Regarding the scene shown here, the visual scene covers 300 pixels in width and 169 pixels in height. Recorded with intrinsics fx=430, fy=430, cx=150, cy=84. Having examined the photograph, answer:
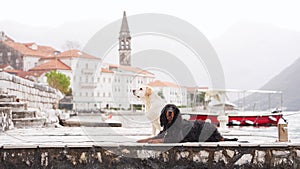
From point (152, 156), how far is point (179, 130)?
54cm

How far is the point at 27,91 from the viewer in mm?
17859

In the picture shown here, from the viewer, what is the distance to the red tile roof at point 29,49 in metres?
98.8

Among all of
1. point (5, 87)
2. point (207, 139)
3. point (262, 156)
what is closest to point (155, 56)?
point (207, 139)

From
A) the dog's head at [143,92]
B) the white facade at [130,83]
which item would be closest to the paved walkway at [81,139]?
the dog's head at [143,92]

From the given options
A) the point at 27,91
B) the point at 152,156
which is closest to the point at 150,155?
the point at 152,156

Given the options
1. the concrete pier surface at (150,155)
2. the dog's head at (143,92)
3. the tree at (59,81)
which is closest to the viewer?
the concrete pier surface at (150,155)

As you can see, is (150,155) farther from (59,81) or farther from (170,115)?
(59,81)

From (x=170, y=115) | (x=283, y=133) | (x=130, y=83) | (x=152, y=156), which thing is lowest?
(x=152, y=156)

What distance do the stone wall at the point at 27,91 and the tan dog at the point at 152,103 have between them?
25.9ft

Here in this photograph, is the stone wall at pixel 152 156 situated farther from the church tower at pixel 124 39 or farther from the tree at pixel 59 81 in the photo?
the tree at pixel 59 81

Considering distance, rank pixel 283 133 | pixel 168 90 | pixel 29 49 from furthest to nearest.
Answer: pixel 29 49 < pixel 168 90 < pixel 283 133

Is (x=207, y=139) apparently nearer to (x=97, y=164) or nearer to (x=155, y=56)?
(x=97, y=164)

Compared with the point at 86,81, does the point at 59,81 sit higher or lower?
lower

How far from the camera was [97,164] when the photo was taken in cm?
620
